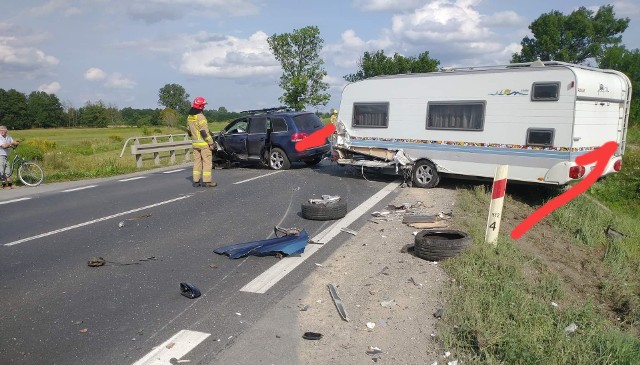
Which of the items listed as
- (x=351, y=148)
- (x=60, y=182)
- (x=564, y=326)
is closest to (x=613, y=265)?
(x=564, y=326)

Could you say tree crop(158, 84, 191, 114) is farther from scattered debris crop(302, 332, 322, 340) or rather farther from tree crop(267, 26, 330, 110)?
scattered debris crop(302, 332, 322, 340)

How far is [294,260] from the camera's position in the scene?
237 inches

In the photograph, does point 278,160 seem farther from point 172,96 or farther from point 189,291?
point 172,96

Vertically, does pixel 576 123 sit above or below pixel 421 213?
above

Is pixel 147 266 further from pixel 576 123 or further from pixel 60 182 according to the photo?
pixel 60 182

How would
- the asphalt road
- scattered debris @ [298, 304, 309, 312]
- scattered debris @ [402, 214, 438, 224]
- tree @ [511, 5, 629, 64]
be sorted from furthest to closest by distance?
tree @ [511, 5, 629, 64], scattered debris @ [402, 214, 438, 224], scattered debris @ [298, 304, 309, 312], the asphalt road

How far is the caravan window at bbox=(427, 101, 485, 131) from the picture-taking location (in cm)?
1016

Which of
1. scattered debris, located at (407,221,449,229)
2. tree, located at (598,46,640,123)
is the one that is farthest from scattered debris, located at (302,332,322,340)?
tree, located at (598,46,640,123)

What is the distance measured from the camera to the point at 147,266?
5.97m

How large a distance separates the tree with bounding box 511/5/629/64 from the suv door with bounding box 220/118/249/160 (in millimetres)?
54170

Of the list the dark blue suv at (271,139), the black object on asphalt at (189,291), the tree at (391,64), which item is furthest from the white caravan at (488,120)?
the tree at (391,64)

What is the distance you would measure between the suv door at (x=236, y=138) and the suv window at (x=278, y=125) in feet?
3.51

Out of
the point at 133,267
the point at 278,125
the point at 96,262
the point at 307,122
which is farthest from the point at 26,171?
the point at 133,267

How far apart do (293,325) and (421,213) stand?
4.62 metres
